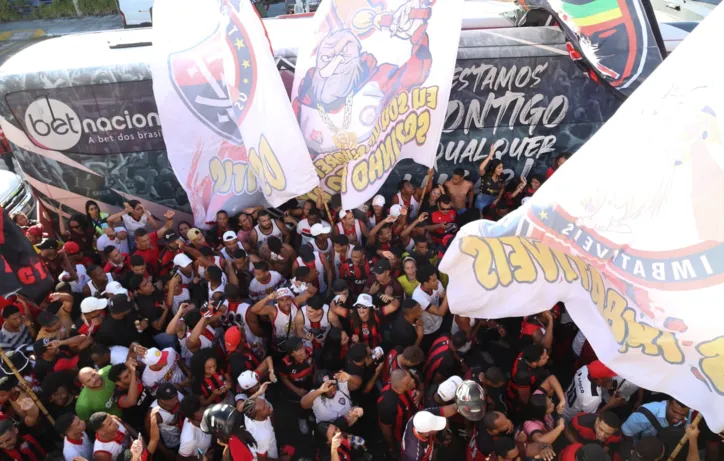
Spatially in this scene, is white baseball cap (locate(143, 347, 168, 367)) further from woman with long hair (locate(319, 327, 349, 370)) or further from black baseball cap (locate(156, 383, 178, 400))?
woman with long hair (locate(319, 327, 349, 370))

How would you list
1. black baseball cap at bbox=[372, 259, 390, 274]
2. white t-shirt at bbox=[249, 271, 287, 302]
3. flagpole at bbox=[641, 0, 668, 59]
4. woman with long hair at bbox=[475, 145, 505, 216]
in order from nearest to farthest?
black baseball cap at bbox=[372, 259, 390, 274] → white t-shirt at bbox=[249, 271, 287, 302] → flagpole at bbox=[641, 0, 668, 59] → woman with long hair at bbox=[475, 145, 505, 216]

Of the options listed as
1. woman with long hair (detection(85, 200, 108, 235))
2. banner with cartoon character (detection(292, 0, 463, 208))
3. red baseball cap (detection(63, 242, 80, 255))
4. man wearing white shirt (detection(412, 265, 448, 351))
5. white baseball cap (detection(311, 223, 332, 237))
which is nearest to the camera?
banner with cartoon character (detection(292, 0, 463, 208))

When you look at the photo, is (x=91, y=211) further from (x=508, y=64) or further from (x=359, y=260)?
(x=508, y=64)

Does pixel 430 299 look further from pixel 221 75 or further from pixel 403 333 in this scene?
pixel 221 75

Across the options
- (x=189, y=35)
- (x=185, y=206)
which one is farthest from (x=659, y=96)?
(x=185, y=206)

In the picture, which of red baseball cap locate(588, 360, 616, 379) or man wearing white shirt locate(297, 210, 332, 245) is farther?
man wearing white shirt locate(297, 210, 332, 245)

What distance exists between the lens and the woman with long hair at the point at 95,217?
6.79m

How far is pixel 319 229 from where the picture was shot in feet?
20.0

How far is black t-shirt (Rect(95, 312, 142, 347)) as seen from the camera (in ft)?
16.5

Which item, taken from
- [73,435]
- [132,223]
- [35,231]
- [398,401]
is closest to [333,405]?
[398,401]

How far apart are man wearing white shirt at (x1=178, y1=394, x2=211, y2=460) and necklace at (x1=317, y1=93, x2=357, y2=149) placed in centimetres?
297

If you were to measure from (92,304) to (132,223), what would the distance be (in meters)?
1.94

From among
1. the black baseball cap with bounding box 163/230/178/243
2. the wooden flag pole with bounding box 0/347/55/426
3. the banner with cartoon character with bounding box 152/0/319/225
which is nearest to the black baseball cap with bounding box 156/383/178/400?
the wooden flag pole with bounding box 0/347/55/426

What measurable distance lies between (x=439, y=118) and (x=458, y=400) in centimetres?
275
